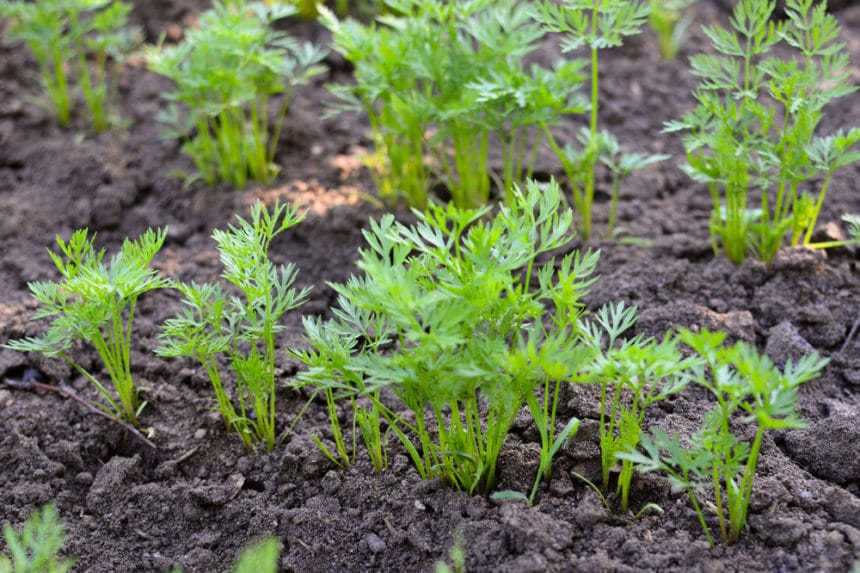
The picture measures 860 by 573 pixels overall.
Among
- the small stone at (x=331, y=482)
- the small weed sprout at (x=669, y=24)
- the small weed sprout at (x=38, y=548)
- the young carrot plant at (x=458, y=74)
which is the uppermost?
the young carrot plant at (x=458, y=74)

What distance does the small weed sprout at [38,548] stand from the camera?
5.41ft

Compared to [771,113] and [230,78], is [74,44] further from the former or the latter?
[771,113]

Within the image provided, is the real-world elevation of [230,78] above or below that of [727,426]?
A: above

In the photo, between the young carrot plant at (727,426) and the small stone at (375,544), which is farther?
the small stone at (375,544)

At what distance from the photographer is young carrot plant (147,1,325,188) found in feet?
9.95

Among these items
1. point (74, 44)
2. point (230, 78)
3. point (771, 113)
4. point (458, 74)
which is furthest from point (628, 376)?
point (74, 44)

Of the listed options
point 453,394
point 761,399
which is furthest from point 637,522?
point 453,394

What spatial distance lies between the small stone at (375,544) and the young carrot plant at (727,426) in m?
0.60

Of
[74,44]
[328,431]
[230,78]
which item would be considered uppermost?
[230,78]

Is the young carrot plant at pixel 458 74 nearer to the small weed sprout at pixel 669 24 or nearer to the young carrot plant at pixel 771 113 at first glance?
the young carrot plant at pixel 771 113

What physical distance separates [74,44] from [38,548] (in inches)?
124

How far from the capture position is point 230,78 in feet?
9.91

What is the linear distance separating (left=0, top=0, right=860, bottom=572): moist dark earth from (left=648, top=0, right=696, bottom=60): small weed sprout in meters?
0.48

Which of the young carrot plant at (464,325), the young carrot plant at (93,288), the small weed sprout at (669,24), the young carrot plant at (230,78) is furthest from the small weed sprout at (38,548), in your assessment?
the small weed sprout at (669,24)
